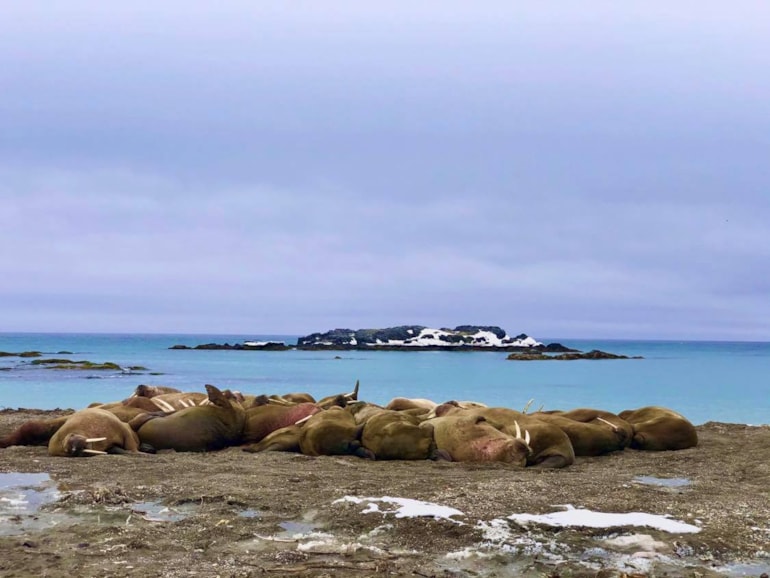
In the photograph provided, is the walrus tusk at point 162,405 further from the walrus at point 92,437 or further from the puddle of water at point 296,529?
the puddle of water at point 296,529

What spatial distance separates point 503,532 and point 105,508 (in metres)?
3.83

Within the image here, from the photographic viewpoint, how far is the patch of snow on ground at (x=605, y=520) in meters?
6.46

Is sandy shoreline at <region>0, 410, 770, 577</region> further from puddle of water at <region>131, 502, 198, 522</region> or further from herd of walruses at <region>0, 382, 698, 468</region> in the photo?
herd of walruses at <region>0, 382, 698, 468</region>

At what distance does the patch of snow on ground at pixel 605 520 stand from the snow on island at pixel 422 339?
339ft

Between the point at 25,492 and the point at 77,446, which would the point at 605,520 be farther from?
the point at 77,446

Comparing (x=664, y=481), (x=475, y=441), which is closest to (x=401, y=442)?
(x=475, y=441)

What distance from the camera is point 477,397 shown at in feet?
109

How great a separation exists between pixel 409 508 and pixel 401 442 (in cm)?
411

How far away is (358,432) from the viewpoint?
38.2 feet

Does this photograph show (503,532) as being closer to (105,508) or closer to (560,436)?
(105,508)

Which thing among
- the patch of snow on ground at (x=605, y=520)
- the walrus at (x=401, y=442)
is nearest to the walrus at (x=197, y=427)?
the walrus at (x=401, y=442)

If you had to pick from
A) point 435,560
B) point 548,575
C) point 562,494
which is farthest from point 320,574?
point 562,494

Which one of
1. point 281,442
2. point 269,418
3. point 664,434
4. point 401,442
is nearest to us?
point 401,442

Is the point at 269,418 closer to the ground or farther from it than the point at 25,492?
farther from it
